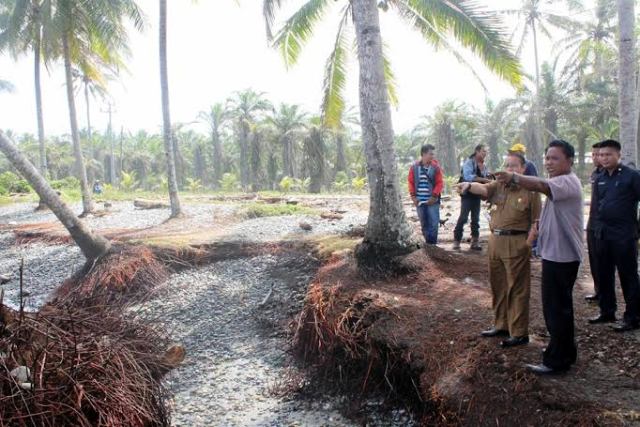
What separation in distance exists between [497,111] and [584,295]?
33156 millimetres

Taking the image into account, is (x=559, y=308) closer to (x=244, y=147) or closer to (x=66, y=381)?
(x=66, y=381)

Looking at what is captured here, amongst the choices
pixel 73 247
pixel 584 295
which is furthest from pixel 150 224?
pixel 584 295

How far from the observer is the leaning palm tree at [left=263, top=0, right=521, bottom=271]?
7477 millimetres

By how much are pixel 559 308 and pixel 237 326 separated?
548cm

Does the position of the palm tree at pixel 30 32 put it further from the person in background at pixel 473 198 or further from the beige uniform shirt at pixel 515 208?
the beige uniform shirt at pixel 515 208

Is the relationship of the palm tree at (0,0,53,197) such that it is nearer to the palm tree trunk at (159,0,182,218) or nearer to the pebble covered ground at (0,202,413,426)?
the palm tree trunk at (159,0,182,218)

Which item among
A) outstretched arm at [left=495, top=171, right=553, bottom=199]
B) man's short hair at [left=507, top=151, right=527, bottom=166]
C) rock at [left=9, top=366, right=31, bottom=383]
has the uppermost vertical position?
man's short hair at [left=507, top=151, right=527, bottom=166]

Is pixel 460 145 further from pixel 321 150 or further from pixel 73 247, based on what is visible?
pixel 73 247

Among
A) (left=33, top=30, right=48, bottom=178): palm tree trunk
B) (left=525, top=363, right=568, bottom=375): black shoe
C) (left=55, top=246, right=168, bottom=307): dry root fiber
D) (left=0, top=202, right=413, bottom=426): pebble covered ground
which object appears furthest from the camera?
(left=33, top=30, right=48, bottom=178): palm tree trunk

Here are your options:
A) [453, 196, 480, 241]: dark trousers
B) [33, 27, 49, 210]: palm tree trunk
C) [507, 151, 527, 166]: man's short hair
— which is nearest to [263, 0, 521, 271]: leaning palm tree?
[453, 196, 480, 241]: dark trousers

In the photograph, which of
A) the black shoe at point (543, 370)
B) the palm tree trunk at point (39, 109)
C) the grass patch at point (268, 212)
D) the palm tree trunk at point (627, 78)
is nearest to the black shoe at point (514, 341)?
the black shoe at point (543, 370)

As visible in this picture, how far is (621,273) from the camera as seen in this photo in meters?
4.83

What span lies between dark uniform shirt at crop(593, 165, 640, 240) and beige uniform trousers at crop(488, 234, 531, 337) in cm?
107

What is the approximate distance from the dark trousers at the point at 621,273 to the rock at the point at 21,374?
542 centimetres
